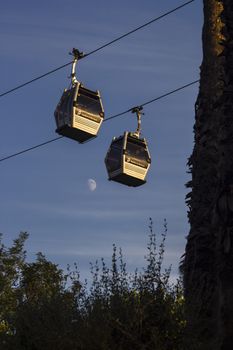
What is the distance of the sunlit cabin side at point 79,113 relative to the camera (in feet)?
59.3

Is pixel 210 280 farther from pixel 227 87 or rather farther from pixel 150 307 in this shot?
pixel 227 87

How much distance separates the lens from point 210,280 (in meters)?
10.4

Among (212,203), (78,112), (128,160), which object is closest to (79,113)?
(78,112)

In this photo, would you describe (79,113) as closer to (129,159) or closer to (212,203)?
(129,159)

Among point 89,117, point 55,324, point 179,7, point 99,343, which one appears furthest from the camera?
point 89,117

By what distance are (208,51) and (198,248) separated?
12.9 feet

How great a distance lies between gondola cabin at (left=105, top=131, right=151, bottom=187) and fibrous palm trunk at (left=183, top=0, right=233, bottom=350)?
648cm

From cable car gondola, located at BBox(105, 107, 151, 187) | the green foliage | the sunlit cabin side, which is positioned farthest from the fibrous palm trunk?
cable car gondola, located at BBox(105, 107, 151, 187)

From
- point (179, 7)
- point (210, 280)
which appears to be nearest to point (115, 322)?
point (210, 280)

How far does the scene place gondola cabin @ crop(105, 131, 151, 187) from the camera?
19.6 m

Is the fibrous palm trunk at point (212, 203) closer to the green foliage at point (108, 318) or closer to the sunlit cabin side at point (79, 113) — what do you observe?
the green foliage at point (108, 318)

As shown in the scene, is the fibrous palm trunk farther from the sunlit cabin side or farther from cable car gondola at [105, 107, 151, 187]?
cable car gondola at [105, 107, 151, 187]

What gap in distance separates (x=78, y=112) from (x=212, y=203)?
9.29m

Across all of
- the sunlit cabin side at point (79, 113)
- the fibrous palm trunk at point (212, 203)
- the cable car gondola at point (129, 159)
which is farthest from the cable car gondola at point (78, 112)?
the fibrous palm trunk at point (212, 203)
